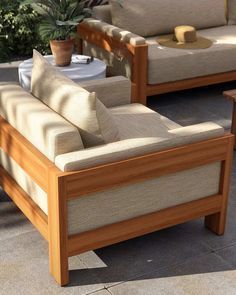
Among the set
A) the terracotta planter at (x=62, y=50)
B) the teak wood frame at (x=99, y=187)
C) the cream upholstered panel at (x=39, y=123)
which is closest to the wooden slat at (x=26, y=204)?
the teak wood frame at (x=99, y=187)

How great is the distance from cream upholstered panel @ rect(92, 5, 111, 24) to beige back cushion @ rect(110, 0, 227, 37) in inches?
6.2

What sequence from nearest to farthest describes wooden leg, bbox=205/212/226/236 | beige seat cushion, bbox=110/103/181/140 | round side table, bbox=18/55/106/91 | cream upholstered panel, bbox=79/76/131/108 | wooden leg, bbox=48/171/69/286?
wooden leg, bbox=48/171/69/286 → wooden leg, bbox=205/212/226/236 → beige seat cushion, bbox=110/103/181/140 → cream upholstered panel, bbox=79/76/131/108 → round side table, bbox=18/55/106/91

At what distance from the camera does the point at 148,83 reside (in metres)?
5.55

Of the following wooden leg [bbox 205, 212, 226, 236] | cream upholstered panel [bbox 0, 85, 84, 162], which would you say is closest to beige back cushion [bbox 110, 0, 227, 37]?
cream upholstered panel [bbox 0, 85, 84, 162]

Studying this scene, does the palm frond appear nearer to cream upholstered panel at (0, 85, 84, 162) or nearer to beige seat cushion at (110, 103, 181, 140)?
beige seat cushion at (110, 103, 181, 140)

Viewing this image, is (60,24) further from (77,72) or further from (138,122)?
(138,122)

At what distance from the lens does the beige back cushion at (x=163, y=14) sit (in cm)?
599

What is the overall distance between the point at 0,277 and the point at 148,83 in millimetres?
2708

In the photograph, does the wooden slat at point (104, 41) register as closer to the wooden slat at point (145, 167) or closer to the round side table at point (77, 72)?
the round side table at point (77, 72)

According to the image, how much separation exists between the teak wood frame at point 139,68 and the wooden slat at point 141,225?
1.99m

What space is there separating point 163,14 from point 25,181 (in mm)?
3183

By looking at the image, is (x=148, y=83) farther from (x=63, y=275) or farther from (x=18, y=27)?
(x=63, y=275)

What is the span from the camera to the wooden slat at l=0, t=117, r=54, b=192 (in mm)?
3188

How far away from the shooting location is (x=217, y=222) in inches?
146
